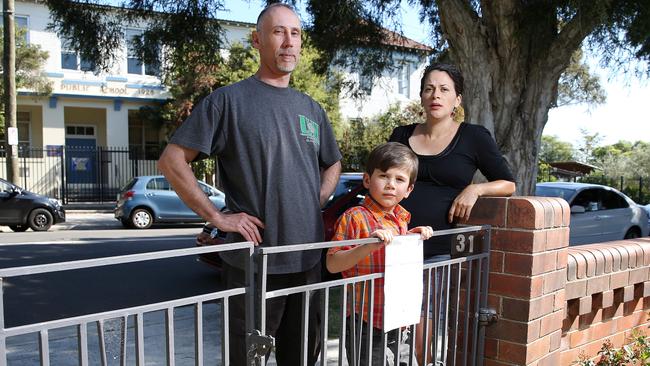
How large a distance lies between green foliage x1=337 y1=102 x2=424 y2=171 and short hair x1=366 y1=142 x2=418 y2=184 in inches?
823

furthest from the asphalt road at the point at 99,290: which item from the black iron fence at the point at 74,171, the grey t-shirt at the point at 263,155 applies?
the black iron fence at the point at 74,171

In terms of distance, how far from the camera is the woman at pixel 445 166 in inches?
110

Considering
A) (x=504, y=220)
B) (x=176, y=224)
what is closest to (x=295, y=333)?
(x=504, y=220)

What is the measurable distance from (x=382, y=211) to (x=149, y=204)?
42.2 ft

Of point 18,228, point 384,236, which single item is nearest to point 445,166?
point 384,236

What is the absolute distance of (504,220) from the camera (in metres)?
2.71

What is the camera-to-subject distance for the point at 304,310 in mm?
1894

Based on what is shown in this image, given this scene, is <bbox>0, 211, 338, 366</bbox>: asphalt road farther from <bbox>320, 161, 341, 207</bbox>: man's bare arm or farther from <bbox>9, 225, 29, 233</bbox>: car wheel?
<bbox>320, 161, 341, 207</bbox>: man's bare arm

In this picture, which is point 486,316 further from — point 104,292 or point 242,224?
point 104,292

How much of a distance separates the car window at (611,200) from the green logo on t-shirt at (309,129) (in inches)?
387

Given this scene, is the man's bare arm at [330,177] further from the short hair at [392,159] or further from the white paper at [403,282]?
the white paper at [403,282]

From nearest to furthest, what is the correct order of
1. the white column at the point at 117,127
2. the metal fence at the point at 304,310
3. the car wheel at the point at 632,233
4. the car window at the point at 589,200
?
the metal fence at the point at 304,310 → the car window at the point at 589,200 → the car wheel at the point at 632,233 → the white column at the point at 117,127

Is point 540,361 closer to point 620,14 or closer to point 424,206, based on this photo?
point 424,206

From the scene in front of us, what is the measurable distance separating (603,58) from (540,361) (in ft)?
17.6
